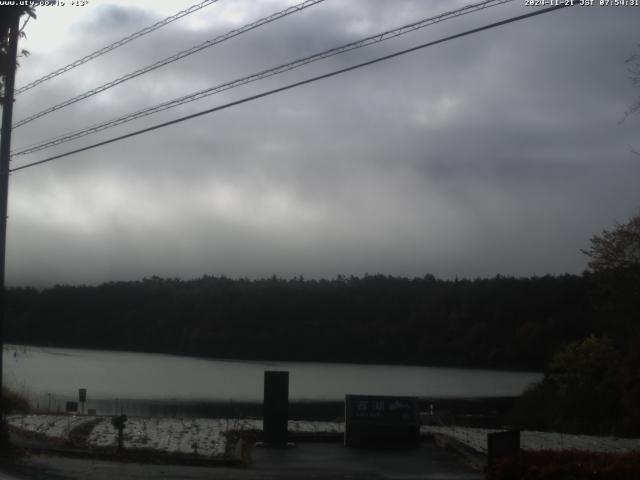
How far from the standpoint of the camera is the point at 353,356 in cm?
10650

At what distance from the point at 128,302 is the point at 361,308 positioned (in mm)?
31845

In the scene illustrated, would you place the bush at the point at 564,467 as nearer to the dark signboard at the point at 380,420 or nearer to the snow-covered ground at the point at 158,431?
the dark signboard at the point at 380,420

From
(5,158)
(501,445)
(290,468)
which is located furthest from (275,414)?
(5,158)

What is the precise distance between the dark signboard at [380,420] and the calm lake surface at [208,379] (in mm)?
30717

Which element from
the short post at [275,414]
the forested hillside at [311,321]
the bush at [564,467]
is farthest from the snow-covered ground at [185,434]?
the forested hillside at [311,321]

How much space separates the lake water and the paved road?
2700cm

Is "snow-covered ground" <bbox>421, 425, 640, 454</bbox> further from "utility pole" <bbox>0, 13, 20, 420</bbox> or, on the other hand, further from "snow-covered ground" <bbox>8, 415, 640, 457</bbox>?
"utility pole" <bbox>0, 13, 20, 420</bbox>

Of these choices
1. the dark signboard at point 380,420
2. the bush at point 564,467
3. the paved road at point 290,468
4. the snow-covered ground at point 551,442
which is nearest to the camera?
the bush at point 564,467

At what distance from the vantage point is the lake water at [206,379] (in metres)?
56.2

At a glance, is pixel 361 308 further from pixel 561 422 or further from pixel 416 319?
pixel 561 422

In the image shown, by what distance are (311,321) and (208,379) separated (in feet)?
127

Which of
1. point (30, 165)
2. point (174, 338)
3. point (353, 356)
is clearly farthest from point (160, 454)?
point (174, 338)

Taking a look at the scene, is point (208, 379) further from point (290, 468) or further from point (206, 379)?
point (290, 468)

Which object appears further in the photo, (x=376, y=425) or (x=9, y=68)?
(x=376, y=425)
